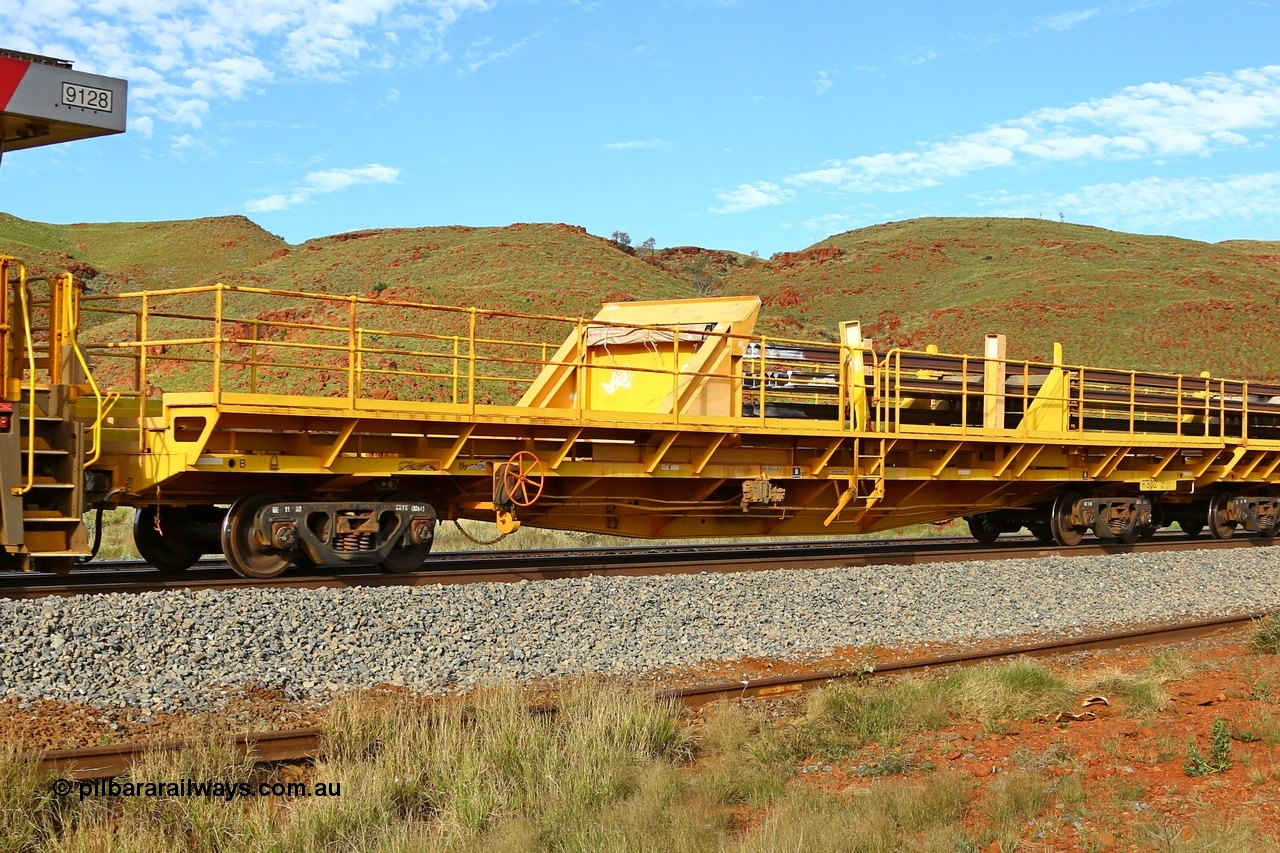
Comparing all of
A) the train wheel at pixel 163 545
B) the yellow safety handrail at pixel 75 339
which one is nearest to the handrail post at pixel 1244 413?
the train wheel at pixel 163 545

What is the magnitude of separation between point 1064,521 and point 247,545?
12066 millimetres

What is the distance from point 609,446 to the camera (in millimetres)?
13125

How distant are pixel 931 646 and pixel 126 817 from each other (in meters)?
7.02

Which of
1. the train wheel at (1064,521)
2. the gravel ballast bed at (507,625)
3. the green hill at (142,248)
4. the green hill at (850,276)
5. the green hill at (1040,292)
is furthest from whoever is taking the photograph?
the green hill at (142,248)

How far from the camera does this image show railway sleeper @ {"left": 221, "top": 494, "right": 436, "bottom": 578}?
10.6m

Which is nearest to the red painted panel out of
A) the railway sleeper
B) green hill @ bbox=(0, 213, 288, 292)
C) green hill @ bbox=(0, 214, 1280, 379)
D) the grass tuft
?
the railway sleeper

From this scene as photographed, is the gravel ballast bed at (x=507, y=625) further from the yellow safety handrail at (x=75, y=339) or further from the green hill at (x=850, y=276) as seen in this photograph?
the green hill at (x=850, y=276)

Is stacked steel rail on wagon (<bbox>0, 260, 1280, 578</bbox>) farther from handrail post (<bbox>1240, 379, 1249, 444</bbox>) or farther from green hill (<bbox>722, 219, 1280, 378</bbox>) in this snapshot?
green hill (<bbox>722, 219, 1280, 378</bbox>)

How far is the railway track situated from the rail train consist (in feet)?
0.99

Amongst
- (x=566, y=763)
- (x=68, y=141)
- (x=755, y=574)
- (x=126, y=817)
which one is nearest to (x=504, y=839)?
(x=566, y=763)

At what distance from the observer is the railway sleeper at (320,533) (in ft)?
34.8

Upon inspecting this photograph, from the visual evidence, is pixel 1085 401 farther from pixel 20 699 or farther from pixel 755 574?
pixel 20 699

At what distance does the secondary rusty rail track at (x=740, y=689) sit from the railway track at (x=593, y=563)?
3.67m

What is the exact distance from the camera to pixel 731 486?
47.5 feet
